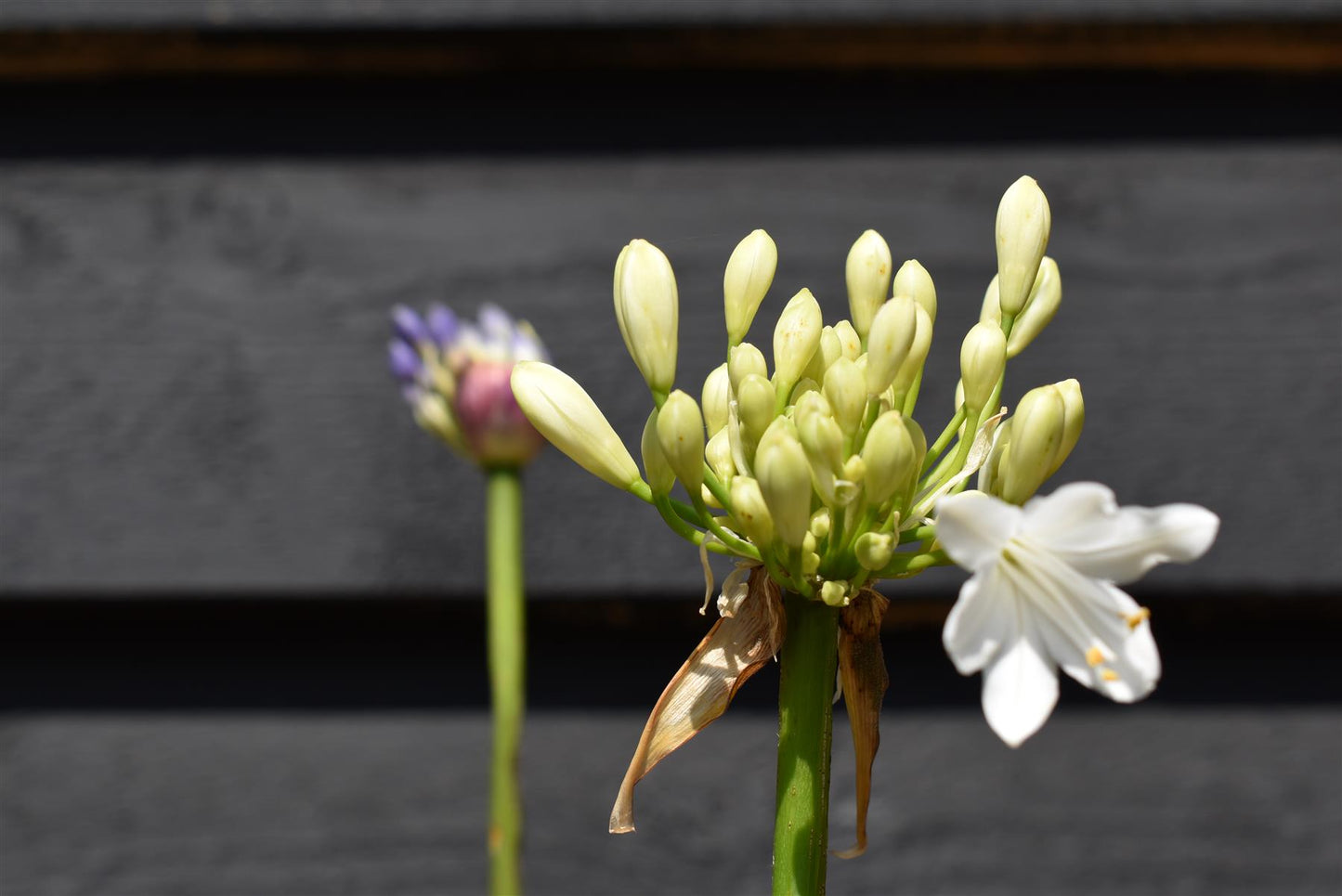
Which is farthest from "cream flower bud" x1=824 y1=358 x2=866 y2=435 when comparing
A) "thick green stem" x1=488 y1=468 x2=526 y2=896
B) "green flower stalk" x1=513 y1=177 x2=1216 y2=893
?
"thick green stem" x1=488 y1=468 x2=526 y2=896

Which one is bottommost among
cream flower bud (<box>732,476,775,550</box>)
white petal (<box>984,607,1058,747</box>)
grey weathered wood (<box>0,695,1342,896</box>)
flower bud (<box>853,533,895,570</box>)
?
grey weathered wood (<box>0,695,1342,896</box>)

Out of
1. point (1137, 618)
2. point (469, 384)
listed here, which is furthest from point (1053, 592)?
point (469, 384)

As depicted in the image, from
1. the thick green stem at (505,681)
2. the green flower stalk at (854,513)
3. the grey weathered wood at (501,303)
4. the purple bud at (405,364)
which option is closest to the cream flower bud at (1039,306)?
the green flower stalk at (854,513)

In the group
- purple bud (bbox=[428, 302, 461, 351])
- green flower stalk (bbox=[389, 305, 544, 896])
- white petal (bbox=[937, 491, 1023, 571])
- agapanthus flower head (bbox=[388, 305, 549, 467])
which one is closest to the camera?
white petal (bbox=[937, 491, 1023, 571])

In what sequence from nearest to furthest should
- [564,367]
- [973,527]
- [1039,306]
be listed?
[973,527] < [1039,306] < [564,367]

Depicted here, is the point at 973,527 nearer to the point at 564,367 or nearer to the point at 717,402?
the point at 717,402

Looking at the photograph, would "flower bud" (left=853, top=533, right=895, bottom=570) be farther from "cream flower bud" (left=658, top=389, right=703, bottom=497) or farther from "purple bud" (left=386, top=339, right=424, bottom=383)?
"purple bud" (left=386, top=339, right=424, bottom=383)

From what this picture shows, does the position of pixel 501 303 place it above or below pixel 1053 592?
above
